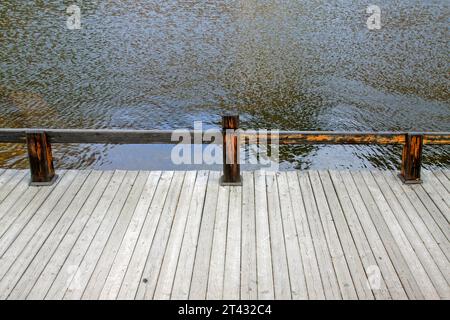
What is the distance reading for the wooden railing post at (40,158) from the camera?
6.21m

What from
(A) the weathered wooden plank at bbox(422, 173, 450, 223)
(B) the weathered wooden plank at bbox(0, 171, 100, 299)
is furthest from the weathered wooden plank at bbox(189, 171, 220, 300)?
(A) the weathered wooden plank at bbox(422, 173, 450, 223)

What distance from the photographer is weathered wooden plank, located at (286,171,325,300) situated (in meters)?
4.49

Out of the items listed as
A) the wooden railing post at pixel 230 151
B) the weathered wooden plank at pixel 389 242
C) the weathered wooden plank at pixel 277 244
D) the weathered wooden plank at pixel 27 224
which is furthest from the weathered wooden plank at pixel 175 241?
the weathered wooden plank at pixel 389 242

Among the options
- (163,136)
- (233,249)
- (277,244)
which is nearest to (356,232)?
(277,244)

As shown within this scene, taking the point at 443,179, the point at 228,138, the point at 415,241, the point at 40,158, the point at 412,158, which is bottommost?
the point at 415,241

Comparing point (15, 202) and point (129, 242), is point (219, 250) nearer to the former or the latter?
point (129, 242)

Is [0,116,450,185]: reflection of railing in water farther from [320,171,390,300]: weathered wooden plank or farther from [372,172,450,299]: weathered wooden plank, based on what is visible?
[320,171,390,300]: weathered wooden plank

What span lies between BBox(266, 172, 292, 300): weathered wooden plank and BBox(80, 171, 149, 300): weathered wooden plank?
5.35 feet

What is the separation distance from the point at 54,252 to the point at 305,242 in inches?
104

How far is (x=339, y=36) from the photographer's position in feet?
59.3

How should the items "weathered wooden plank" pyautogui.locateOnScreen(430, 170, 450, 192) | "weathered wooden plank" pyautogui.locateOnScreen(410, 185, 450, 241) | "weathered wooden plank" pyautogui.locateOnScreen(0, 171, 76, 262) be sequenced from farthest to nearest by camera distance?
"weathered wooden plank" pyautogui.locateOnScreen(430, 170, 450, 192) → "weathered wooden plank" pyautogui.locateOnScreen(410, 185, 450, 241) → "weathered wooden plank" pyautogui.locateOnScreen(0, 171, 76, 262)

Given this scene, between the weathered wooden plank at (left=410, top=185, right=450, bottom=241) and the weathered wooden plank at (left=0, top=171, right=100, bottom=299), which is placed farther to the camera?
the weathered wooden plank at (left=410, top=185, right=450, bottom=241)

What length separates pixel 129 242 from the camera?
17.1ft
